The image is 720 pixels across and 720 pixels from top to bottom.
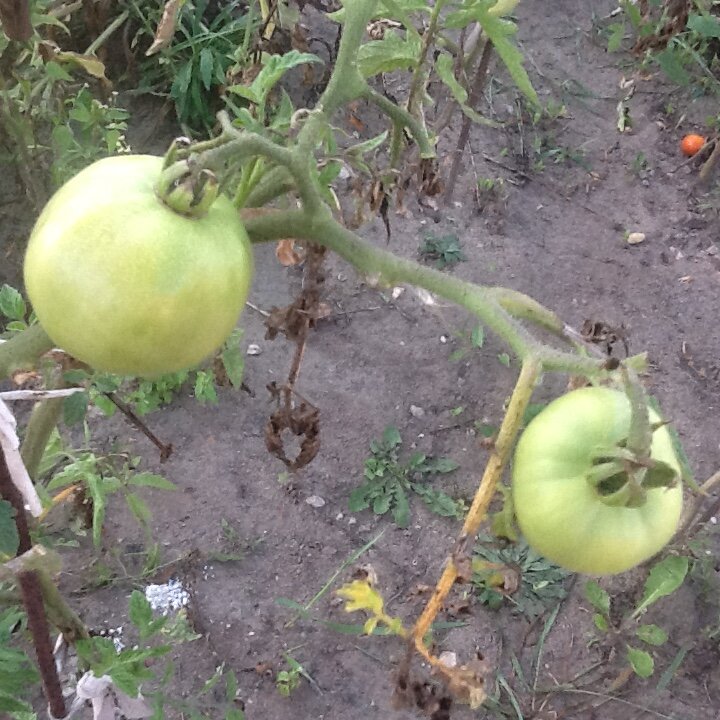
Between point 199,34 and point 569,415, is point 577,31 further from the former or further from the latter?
point 569,415

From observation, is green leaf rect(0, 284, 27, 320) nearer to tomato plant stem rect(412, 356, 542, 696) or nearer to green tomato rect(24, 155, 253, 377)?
green tomato rect(24, 155, 253, 377)

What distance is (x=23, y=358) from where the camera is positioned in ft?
2.42

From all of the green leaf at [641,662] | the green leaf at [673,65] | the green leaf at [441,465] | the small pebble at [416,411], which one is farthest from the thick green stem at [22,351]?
the green leaf at [673,65]

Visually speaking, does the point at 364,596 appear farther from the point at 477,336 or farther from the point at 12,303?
the point at 477,336

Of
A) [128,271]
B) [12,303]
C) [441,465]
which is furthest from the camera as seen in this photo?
[441,465]

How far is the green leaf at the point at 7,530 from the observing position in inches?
29.3

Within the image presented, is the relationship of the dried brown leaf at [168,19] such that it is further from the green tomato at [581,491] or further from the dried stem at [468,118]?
the dried stem at [468,118]

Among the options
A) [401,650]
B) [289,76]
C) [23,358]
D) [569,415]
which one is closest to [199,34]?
[289,76]

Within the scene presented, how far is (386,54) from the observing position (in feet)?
3.53

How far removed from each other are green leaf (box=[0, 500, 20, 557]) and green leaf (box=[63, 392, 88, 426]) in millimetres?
122

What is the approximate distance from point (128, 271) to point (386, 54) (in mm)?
619

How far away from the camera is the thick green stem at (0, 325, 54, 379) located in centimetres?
73

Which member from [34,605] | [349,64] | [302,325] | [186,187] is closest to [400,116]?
[349,64]

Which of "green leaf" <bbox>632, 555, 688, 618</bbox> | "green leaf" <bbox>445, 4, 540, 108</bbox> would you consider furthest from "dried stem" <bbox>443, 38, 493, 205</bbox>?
"green leaf" <bbox>632, 555, 688, 618</bbox>
